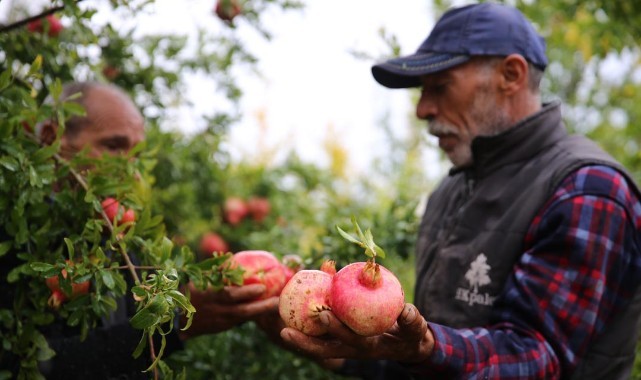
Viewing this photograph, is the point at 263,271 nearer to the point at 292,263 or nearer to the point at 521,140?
the point at 292,263

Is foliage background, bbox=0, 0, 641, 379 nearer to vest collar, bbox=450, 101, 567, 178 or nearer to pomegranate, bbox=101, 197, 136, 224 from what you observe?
pomegranate, bbox=101, 197, 136, 224

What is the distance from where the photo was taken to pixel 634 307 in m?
2.11

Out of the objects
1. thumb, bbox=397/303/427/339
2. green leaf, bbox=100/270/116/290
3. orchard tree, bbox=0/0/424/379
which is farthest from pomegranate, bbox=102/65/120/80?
thumb, bbox=397/303/427/339

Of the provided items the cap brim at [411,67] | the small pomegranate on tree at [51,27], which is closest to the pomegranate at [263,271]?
the cap brim at [411,67]

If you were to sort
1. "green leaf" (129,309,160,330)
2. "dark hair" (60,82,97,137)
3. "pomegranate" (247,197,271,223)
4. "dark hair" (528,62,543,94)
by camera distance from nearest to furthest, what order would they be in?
"green leaf" (129,309,160,330) < "dark hair" (528,62,543,94) < "dark hair" (60,82,97,137) < "pomegranate" (247,197,271,223)

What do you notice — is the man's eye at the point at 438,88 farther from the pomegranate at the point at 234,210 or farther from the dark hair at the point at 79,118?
the pomegranate at the point at 234,210

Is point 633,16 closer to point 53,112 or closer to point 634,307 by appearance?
point 634,307

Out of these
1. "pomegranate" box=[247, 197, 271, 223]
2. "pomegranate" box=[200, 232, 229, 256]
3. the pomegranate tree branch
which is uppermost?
the pomegranate tree branch

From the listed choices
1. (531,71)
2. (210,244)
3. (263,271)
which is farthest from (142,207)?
(210,244)

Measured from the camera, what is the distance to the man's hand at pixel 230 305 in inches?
83.7

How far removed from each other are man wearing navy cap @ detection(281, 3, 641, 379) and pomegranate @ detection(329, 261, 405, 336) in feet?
0.15

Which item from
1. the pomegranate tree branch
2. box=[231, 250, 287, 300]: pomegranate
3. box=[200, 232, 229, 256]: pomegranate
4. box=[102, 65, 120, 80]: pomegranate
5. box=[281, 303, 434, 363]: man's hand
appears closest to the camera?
box=[281, 303, 434, 363]: man's hand

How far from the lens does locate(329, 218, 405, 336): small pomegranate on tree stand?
1.51 metres

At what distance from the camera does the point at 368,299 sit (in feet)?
4.95
